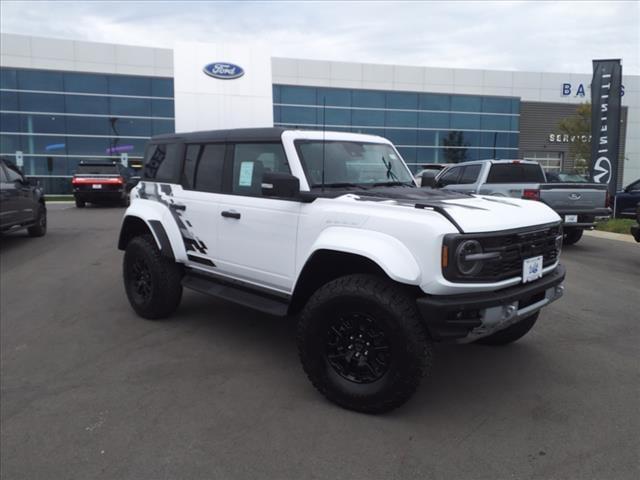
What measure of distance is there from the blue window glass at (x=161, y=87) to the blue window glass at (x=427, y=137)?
16480 mm

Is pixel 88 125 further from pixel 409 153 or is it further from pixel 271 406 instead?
pixel 271 406

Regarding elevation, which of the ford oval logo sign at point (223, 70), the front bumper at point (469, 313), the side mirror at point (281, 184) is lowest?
the front bumper at point (469, 313)

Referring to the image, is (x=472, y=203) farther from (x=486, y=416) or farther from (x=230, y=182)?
(x=230, y=182)

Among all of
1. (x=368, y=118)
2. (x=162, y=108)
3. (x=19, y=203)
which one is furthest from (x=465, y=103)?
(x=19, y=203)

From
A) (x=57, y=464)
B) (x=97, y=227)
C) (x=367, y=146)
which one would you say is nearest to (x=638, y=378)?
(x=367, y=146)

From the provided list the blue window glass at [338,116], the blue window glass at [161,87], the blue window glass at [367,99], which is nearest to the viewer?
the blue window glass at [161,87]

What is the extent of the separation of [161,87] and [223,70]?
895 inches

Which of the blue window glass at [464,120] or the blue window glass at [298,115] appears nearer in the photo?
the blue window glass at [298,115]

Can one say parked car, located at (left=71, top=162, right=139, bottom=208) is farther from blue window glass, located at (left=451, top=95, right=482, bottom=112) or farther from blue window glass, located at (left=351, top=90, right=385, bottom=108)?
blue window glass, located at (left=451, top=95, right=482, bottom=112)

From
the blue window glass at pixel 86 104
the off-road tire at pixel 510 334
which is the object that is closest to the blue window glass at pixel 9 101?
the blue window glass at pixel 86 104

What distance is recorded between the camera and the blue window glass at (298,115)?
1287 inches

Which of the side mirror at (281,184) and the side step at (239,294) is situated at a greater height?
the side mirror at (281,184)

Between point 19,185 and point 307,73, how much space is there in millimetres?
25255

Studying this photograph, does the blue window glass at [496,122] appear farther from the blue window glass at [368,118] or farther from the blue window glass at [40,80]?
the blue window glass at [40,80]
